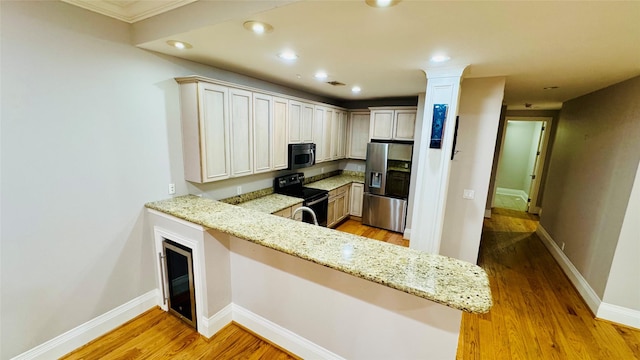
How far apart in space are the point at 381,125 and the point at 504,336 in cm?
348

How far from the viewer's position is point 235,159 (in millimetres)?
2967

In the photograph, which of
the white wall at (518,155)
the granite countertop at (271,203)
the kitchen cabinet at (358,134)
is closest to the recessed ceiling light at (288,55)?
the granite countertop at (271,203)

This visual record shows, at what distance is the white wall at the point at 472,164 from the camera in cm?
294

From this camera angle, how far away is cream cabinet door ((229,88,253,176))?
9.34 feet

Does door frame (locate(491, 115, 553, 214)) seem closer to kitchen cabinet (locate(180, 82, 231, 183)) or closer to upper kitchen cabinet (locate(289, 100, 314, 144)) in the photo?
upper kitchen cabinet (locate(289, 100, 314, 144))

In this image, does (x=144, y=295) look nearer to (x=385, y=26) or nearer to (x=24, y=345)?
(x=24, y=345)

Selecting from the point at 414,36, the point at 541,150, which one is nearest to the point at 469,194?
the point at 414,36

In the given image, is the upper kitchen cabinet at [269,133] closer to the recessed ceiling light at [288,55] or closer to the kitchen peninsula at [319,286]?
the recessed ceiling light at [288,55]

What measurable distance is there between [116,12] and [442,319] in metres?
3.22

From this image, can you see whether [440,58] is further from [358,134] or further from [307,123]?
[358,134]

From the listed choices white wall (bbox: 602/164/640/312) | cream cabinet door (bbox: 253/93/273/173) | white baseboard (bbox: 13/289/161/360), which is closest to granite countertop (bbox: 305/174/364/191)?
cream cabinet door (bbox: 253/93/273/173)

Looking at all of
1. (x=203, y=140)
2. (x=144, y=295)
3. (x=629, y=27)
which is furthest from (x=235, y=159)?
(x=629, y=27)

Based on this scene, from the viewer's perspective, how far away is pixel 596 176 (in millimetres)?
3064

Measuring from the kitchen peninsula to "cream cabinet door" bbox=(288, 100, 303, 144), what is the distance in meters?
1.73
